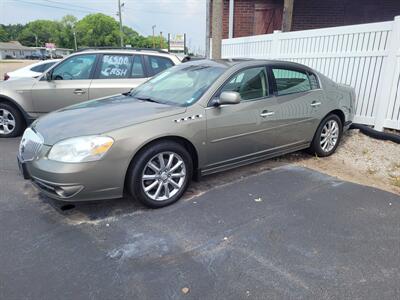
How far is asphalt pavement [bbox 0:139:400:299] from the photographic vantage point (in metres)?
2.36

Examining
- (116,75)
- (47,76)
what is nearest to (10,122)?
(47,76)

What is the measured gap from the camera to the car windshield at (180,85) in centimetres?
389

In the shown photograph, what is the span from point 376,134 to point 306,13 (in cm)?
824

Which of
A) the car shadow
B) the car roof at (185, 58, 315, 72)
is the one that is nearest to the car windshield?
the car roof at (185, 58, 315, 72)

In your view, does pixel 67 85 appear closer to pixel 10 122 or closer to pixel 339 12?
pixel 10 122

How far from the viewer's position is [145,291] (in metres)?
2.33

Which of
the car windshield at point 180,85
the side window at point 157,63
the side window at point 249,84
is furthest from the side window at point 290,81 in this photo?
the side window at point 157,63

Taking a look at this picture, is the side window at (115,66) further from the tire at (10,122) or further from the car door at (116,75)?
the tire at (10,122)

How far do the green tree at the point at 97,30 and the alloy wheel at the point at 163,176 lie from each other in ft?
385

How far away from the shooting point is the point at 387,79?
5.65 m

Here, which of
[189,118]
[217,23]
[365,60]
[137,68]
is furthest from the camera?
[217,23]

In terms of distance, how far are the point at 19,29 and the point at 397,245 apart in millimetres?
176234

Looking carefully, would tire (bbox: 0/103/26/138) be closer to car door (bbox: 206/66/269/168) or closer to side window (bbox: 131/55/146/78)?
side window (bbox: 131/55/146/78)

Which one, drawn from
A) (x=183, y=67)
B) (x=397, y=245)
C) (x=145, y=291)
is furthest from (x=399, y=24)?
(x=145, y=291)
